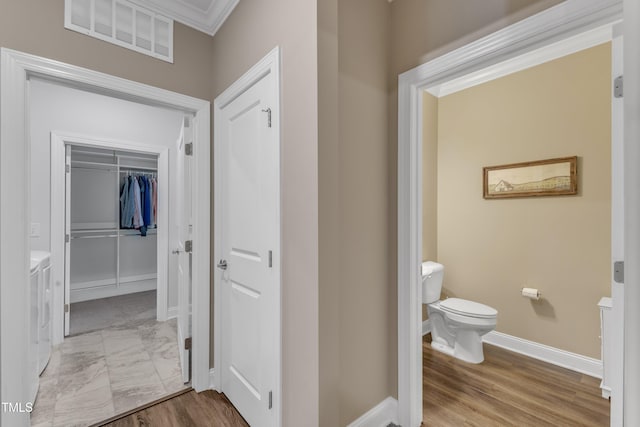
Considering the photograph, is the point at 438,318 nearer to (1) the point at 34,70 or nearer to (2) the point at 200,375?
(2) the point at 200,375

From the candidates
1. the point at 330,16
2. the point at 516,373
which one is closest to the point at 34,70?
the point at 330,16

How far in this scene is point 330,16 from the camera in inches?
50.7

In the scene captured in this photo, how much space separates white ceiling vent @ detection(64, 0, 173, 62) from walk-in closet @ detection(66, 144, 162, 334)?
2.82m

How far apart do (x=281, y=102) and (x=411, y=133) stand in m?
0.76

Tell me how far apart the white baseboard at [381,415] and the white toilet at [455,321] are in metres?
1.05

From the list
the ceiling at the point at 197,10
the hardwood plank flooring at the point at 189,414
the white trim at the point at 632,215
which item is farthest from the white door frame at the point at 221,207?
the white trim at the point at 632,215

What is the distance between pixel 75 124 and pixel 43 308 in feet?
6.19

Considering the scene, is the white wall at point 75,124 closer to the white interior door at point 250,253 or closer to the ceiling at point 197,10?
the ceiling at point 197,10

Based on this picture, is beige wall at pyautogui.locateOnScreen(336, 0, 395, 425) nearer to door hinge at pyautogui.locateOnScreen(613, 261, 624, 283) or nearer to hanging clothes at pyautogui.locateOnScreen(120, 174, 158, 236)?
door hinge at pyautogui.locateOnScreen(613, 261, 624, 283)

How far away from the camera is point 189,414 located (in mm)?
1819

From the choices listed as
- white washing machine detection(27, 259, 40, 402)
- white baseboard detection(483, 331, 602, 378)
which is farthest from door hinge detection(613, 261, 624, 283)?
white washing machine detection(27, 259, 40, 402)

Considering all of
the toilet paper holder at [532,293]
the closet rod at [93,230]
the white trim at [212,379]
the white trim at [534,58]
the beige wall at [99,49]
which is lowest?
the white trim at [212,379]

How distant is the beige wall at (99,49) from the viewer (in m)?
1.46

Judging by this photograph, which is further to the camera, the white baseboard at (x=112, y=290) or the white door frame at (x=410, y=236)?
the white baseboard at (x=112, y=290)
